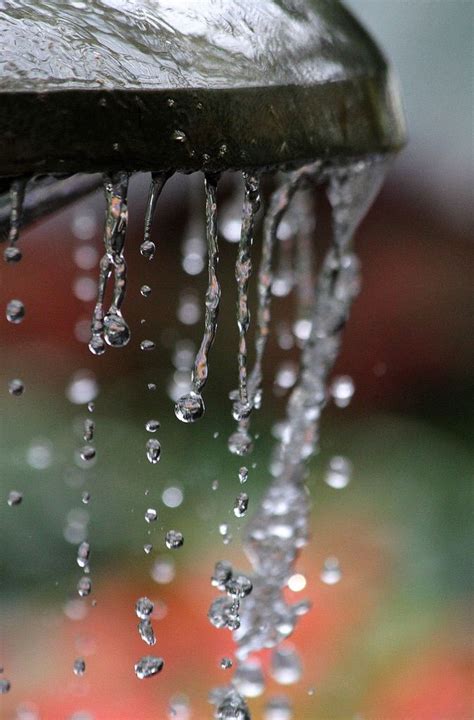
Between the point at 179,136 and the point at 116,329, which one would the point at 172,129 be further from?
the point at 116,329

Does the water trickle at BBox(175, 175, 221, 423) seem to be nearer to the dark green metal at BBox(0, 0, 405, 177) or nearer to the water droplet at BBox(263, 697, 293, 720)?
the dark green metal at BBox(0, 0, 405, 177)

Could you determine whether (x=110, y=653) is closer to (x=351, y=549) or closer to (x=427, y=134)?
(x=351, y=549)

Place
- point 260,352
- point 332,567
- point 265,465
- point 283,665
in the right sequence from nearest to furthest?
point 260,352
point 283,665
point 332,567
point 265,465

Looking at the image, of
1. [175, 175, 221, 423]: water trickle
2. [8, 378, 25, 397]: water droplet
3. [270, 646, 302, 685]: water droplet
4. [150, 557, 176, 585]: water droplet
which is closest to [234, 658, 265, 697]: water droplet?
[270, 646, 302, 685]: water droplet

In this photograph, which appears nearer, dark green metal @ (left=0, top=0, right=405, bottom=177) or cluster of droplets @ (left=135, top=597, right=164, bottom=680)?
dark green metal @ (left=0, top=0, right=405, bottom=177)

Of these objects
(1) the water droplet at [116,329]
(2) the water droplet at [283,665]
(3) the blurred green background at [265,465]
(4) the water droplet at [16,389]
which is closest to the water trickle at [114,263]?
(1) the water droplet at [116,329]

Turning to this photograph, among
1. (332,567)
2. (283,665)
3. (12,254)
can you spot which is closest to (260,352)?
(12,254)
